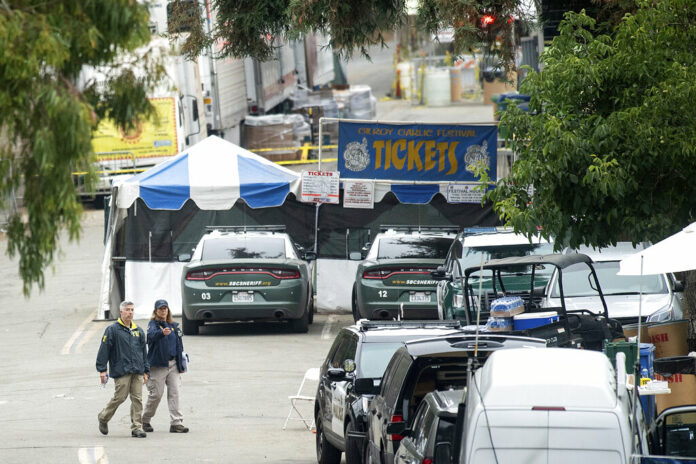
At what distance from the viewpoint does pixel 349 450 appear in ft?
33.1

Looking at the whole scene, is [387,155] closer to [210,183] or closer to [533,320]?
[210,183]

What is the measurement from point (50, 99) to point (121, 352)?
7.95 m

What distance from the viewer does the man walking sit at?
13.3 meters

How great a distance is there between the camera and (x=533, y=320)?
38.4 ft

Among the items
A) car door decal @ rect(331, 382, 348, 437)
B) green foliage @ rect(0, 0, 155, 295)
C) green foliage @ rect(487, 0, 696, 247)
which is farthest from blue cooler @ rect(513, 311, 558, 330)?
green foliage @ rect(0, 0, 155, 295)

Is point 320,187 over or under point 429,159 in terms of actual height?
under

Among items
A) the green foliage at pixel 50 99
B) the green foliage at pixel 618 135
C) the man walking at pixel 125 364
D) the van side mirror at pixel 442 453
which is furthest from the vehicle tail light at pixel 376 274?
the green foliage at pixel 50 99

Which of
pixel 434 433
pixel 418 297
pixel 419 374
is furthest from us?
pixel 418 297

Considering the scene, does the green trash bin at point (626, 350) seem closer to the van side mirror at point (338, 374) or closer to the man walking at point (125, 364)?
the van side mirror at point (338, 374)

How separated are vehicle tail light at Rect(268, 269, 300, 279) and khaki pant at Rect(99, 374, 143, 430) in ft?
18.7

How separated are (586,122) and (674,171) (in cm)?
90

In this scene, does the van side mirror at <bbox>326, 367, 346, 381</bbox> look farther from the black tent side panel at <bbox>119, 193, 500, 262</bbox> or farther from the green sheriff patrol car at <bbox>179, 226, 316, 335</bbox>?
the black tent side panel at <bbox>119, 193, 500, 262</bbox>

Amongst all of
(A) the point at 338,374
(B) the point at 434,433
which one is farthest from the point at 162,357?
(B) the point at 434,433

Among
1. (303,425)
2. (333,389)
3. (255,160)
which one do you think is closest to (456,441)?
(333,389)
